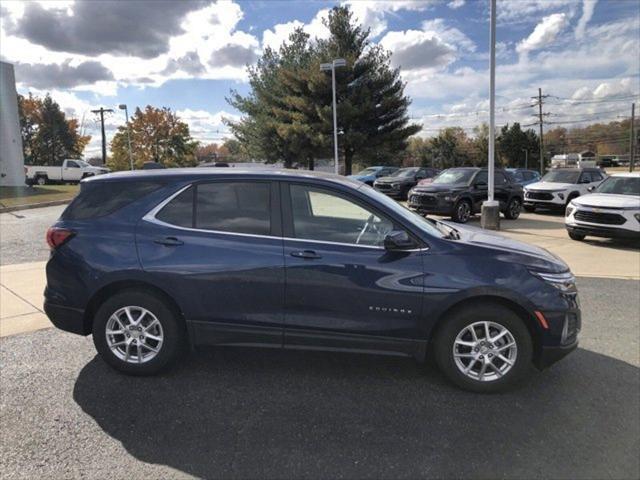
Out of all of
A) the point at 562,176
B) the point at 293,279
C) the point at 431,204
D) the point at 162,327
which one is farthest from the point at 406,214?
the point at 562,176

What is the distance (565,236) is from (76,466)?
1280 cm

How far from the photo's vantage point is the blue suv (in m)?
3.81

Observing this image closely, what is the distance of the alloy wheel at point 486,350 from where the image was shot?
12.7 feet

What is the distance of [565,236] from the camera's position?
13125mm

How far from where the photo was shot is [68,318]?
163 inches

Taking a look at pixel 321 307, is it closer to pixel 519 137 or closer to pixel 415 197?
pixel 415 197

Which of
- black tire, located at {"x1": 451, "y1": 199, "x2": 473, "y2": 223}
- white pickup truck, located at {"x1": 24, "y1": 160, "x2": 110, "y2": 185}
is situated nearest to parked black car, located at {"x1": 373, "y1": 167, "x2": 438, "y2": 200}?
black tire, located at {"x1": 451, "y1": 199, "x2": 473, "y2": 223}

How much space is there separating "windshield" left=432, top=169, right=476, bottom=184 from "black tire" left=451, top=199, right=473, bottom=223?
0.87 metres

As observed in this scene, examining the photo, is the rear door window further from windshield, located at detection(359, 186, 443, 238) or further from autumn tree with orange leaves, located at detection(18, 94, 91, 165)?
autumn tree with orange leaves, located at detection(18, 94, 91, 165)

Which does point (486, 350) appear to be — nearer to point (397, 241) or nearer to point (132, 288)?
point (397, 241)

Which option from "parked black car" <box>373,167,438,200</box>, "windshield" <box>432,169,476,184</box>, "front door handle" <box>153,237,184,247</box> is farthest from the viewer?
"parked black car" <box>373,167,438,200</box>

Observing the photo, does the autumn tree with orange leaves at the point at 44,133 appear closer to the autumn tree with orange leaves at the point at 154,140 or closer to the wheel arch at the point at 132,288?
the autumn tree with orange leaves at the point at 154,140

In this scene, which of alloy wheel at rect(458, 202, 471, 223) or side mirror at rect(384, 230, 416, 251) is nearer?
side mirror at rect(384, 230, 416, 251)

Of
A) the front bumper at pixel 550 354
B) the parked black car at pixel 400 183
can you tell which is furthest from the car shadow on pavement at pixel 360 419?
the parked black car at pixel 400 183
